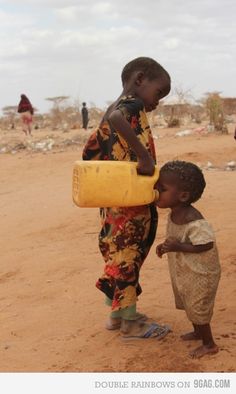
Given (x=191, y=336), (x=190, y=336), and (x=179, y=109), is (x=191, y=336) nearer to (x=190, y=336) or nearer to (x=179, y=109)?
(x=190, y=336)

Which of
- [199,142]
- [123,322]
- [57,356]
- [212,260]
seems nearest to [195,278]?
[212,260]

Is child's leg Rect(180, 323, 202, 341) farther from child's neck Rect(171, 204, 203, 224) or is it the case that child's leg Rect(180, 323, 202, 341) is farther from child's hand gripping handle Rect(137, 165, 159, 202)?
child's hand gripping handle Rect(137, 165, 159, 202)

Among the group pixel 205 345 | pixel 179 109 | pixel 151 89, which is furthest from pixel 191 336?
pixel 179 109

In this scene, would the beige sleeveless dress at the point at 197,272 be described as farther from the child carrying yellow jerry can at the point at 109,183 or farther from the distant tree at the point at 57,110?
the distant tree at the point at 57,110

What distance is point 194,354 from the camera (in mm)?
2570

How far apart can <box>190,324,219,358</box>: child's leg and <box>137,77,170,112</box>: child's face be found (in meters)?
1.09

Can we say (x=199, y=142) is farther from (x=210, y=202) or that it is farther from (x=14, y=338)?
(x=14, y=338)

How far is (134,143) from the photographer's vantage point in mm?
2453

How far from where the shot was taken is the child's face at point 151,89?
2598 millimetres

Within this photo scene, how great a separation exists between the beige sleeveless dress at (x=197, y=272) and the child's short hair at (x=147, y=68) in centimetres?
71

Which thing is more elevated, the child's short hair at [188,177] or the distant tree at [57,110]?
the child's short hair at [188,177]

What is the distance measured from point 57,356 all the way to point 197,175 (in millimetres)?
1185

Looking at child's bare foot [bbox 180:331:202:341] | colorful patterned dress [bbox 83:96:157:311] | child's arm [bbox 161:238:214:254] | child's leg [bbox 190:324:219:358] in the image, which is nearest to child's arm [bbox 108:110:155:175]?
colorful patterned dress [bbox 83:96:157:311]

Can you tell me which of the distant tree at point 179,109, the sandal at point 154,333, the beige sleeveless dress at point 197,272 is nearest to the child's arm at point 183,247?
the beige sleeveless dress at point 197,272
